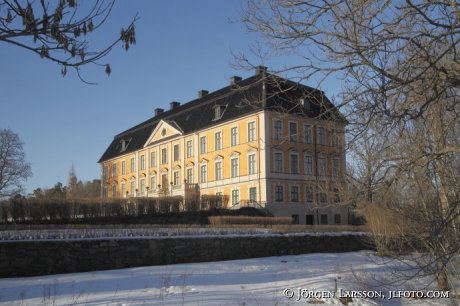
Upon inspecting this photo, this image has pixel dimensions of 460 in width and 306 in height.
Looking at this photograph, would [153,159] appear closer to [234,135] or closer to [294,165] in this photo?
[234,135]

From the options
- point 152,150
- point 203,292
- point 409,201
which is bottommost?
point 203,292

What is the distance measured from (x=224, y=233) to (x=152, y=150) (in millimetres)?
31806

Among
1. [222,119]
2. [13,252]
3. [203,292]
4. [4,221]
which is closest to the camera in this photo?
[203,292]

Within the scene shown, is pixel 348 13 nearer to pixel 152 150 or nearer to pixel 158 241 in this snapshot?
pixel 158 241

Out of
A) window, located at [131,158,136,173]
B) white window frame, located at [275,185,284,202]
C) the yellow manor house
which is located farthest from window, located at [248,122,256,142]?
window, located at [131,158,136,173]

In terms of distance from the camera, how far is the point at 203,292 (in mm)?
9445

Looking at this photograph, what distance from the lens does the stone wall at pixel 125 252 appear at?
11742 mm

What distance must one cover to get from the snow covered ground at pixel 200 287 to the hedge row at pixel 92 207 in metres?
13.2

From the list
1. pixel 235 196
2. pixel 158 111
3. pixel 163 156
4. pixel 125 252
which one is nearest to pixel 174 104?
pixel 158 111

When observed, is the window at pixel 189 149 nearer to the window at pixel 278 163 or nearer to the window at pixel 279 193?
the window at pixel 278 163

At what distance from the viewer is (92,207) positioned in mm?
26922

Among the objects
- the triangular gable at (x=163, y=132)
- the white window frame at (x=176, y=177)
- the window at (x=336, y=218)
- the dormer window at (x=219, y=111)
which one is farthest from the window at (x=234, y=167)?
the window at (x=336, y=218)

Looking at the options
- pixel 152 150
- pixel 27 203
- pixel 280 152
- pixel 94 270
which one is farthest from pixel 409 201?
pixel 152 150

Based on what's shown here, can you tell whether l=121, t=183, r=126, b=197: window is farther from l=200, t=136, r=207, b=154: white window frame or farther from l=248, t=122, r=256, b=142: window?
l=248, t=122, r=256, b=142: window
